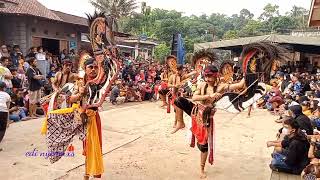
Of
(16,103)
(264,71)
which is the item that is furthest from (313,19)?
(16,103)

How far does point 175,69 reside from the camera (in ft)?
34.3

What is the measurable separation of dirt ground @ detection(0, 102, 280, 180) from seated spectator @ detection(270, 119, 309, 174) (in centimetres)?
28

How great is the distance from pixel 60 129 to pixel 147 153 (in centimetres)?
237

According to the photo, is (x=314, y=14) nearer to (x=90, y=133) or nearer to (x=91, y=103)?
(x=91, y=103)

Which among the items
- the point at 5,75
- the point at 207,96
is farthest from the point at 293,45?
the point at 207,96

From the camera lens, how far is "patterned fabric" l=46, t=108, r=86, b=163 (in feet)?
16.1

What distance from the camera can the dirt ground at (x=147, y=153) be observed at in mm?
5703

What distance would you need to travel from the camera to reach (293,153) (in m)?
5.73

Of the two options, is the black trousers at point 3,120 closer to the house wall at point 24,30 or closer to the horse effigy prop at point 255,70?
the horse effigy prop at point 255,70

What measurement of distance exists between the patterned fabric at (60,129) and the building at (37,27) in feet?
24.8

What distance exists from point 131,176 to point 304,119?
304 cm

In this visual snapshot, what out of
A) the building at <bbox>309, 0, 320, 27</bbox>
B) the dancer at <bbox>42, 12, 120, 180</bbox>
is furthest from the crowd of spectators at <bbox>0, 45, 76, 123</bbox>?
the building at <bbox>309, 0, 320, 27</bbox>

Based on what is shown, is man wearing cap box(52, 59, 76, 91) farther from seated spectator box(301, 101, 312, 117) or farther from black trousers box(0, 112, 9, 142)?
seated spectator box(301, 101, 312, 117)

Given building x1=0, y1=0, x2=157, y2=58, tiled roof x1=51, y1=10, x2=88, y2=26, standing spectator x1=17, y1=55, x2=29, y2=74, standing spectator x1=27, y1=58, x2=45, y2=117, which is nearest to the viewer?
standing spectator x1=27, y1=58, x2=45, y2=117
